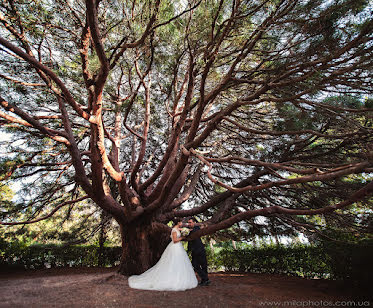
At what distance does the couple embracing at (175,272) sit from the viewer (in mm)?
4055

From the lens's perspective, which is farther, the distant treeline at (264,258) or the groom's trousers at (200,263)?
the groom's trousers at (200,263)

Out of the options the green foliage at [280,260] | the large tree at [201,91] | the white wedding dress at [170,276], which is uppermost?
the large tree at [201,91]

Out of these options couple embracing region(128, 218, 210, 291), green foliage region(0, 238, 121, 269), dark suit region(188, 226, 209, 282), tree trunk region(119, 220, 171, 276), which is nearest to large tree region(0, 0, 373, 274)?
tree trunk region(119, 220, 171, 276)

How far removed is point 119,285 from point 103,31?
17.4ft

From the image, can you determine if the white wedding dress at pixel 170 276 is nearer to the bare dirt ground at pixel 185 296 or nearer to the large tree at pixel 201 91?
the bare dirt ground at pixel 185 296

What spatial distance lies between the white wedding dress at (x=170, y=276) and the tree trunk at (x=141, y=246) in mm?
521

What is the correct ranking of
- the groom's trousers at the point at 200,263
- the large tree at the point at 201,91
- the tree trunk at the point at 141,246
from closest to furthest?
the large tree at the point at 201,91
the groom's trousers at the point at 200,263
the tree trunk at the point at 141,246

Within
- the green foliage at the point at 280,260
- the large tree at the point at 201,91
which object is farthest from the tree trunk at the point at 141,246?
the green foliage at the point at 280,260

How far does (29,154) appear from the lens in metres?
5.21

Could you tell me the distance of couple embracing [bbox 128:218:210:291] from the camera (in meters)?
4.05

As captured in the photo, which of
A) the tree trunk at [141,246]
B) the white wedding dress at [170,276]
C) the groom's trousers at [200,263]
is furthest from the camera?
the tree trunk at [141,246]

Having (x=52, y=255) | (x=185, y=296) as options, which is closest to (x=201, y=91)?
(x=185, y=296)

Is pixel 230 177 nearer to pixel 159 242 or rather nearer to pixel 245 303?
pixel 159 242

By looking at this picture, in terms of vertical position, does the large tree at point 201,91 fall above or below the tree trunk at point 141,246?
above
